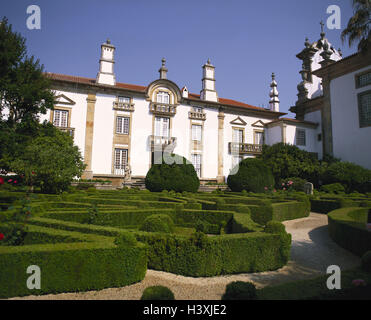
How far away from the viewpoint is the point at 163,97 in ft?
85.3

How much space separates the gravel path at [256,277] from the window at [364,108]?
2003 centimetres

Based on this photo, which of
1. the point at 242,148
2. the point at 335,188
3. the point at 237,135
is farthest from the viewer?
the point at 237,135

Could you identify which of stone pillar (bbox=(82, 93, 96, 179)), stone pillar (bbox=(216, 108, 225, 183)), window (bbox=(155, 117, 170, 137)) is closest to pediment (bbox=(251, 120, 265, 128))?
stone pillar (bbox=(216, 108, 225, 183))

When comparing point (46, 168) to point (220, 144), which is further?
point (220, 144)

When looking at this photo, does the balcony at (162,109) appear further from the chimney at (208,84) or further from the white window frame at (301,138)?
the white window frame at (301,138)

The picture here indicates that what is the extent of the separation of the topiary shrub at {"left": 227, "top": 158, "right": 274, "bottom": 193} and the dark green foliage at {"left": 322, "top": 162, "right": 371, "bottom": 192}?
6.14 meters

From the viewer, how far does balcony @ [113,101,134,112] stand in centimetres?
2398

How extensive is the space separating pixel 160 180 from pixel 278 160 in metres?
13.0

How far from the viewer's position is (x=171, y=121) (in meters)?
26.1

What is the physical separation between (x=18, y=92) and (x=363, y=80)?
28750 mm

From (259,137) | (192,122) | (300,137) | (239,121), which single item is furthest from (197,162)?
(300,137)

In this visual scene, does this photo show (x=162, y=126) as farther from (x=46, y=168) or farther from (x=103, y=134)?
(x=46, y=168)
